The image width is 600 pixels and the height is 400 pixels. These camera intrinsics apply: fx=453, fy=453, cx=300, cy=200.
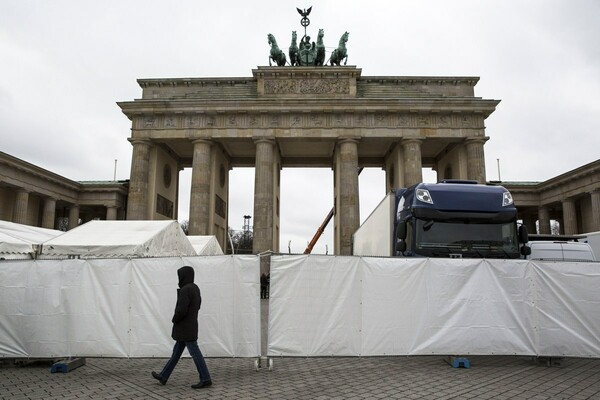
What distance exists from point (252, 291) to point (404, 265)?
9.32 ft

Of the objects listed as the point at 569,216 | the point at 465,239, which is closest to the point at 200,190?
the point at 465,239

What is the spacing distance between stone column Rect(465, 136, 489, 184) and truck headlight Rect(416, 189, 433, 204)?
95.7 ft

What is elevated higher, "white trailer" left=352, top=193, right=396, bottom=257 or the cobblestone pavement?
"white trailer" left=352, top=193, right=396, bottom=257

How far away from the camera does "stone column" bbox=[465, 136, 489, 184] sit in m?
37.8

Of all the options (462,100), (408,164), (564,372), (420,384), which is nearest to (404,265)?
(420,384)

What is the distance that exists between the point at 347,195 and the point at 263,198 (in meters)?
7.09

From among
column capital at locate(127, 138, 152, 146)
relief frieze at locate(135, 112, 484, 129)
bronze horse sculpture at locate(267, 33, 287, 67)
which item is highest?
bronze horse sculpture at locate(267, 33, 287, 67)

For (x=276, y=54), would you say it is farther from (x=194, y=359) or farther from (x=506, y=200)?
(x=194, y=359)

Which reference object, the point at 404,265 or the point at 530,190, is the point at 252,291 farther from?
the point at 530,190

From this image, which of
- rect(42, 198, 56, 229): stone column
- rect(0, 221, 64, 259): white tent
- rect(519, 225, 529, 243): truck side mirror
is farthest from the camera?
rect(42, 198, 56, 229): stone column

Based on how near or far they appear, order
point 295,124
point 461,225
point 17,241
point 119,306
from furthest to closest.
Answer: point 295,124 → point 461,225 → point 17,241 → point 119,306

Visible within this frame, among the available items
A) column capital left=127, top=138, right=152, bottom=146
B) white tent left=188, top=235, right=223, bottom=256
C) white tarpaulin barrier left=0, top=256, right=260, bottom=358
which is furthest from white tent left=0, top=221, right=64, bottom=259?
column capital left=127, top=138, right=152, bottom=146

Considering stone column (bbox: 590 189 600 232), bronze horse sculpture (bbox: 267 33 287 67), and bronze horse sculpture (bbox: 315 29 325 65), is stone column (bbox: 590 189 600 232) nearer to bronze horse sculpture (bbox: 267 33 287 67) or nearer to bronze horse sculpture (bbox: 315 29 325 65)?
bronze horse sculpture (bbox: 315 29 325 65)

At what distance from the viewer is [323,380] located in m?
7.55
